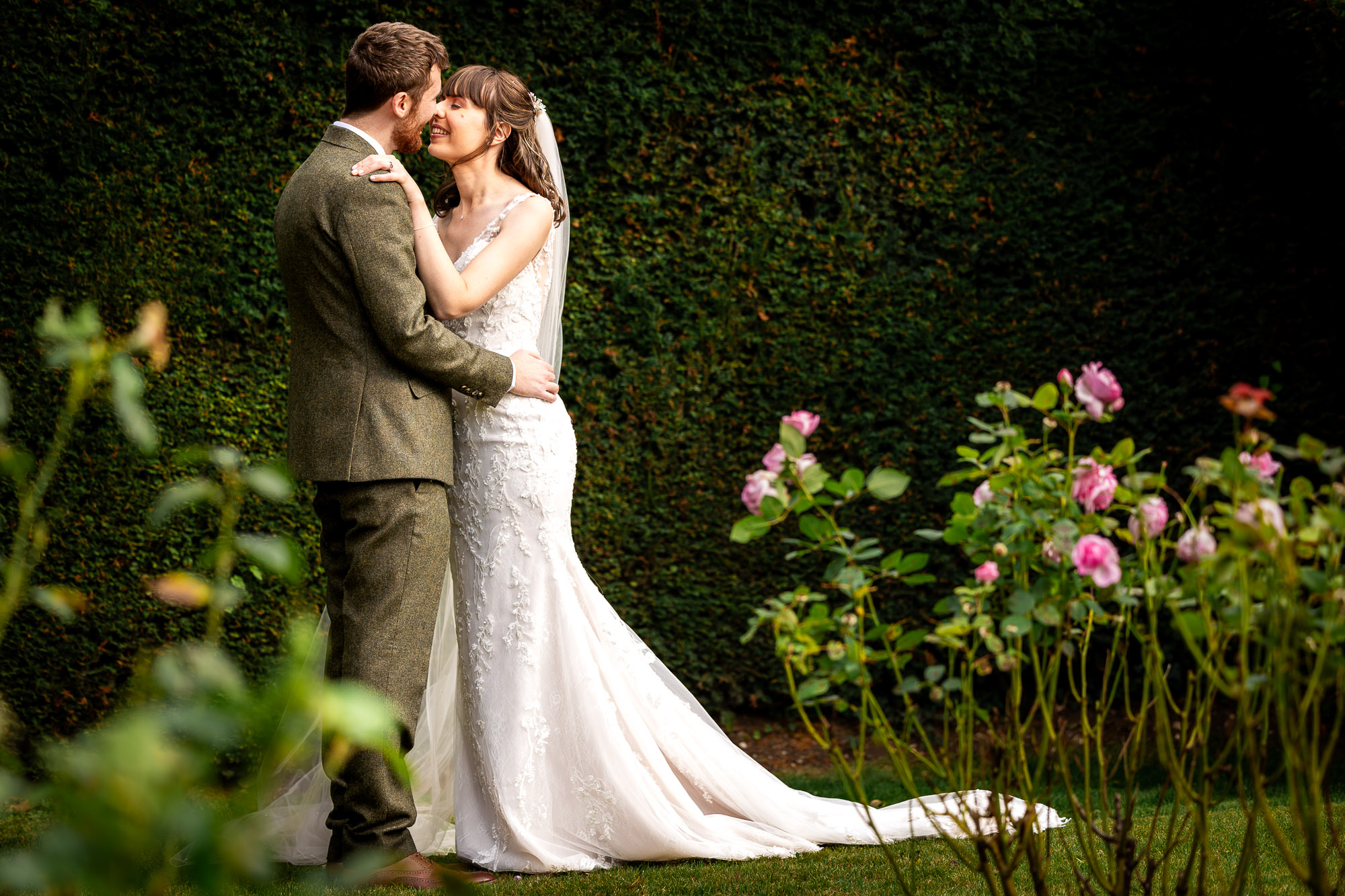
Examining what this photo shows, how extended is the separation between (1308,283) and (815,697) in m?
4.42

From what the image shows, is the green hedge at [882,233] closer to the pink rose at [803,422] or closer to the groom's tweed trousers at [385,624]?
the groom's tweed trousers at [385,624]

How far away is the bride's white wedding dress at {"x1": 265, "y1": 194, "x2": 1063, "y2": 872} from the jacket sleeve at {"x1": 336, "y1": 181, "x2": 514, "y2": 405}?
371 millimetres

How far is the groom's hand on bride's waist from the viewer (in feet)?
10.1

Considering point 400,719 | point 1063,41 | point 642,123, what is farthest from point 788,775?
point 1063,41

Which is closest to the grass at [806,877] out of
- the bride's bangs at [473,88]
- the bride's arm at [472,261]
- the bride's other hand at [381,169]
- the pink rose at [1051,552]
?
the pink rose at [1051,552]

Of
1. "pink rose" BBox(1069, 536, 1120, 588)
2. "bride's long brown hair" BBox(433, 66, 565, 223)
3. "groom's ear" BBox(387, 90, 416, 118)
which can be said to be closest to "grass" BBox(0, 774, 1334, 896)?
"pink rose" BBox(1069, 536, 1120, 588)

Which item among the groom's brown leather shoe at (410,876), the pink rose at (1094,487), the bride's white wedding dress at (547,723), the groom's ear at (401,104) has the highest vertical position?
the groom's ear at (401,104)

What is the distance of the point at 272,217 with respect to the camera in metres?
4.24

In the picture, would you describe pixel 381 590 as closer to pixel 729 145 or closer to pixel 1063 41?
pixel 729 145

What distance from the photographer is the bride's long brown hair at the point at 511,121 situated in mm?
3184

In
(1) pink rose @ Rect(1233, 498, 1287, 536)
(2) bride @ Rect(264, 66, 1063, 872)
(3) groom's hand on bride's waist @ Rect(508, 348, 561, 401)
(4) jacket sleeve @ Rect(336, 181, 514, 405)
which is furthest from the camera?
(3) groom's hand on bride's waist @ Rect(508, 348, 561, 401)

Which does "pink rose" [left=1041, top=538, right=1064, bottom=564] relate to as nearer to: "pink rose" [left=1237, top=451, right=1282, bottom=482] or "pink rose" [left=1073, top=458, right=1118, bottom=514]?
"pink rose" [left=1073, top=458, right=1118, bottom=514]

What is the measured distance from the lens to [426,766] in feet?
10.9

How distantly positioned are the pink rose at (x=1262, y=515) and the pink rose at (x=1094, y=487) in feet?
0.73
